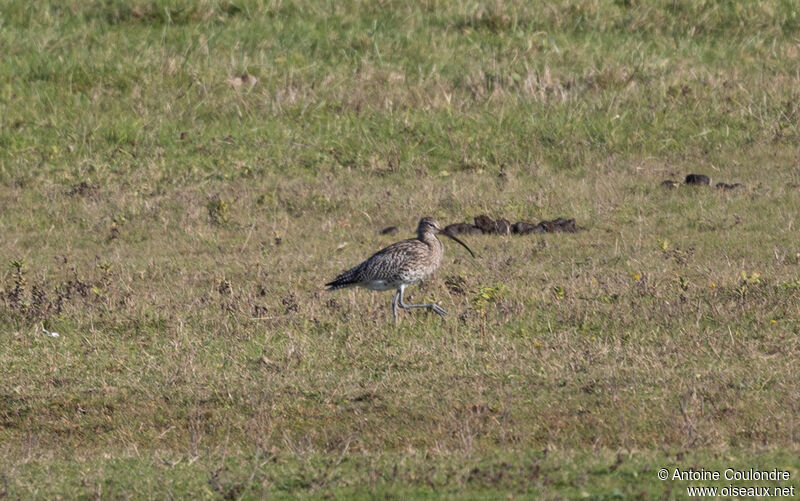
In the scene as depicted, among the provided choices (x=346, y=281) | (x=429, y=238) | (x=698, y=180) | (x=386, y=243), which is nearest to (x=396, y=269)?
(x=346, y=281)

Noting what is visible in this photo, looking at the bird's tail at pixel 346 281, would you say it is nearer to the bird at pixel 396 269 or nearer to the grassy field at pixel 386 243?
the bird at pixel 396 269

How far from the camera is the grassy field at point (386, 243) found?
8.23 metres

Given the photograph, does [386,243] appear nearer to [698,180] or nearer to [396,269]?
[396,269]

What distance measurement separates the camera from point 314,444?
8578 mm

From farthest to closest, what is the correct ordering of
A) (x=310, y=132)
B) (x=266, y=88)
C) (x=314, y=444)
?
(x=266, y=88) → (x=310, y=132) → (x=314, y=444)

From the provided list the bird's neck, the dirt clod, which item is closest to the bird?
the bird's neck

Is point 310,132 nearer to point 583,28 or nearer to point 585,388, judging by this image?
point 583,28

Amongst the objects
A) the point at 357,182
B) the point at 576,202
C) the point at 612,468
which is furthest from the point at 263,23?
the point at 612,468

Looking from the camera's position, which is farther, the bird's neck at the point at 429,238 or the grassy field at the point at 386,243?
the bird's neck at the point at 429,238

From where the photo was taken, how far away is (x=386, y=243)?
15688 millimetres

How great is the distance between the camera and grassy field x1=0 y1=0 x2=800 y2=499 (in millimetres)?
8227

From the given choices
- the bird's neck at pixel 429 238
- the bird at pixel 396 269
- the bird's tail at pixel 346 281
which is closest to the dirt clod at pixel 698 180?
the bird's neck at pixel 429 238

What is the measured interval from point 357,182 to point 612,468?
11684mm

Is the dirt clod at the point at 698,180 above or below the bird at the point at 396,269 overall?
below
